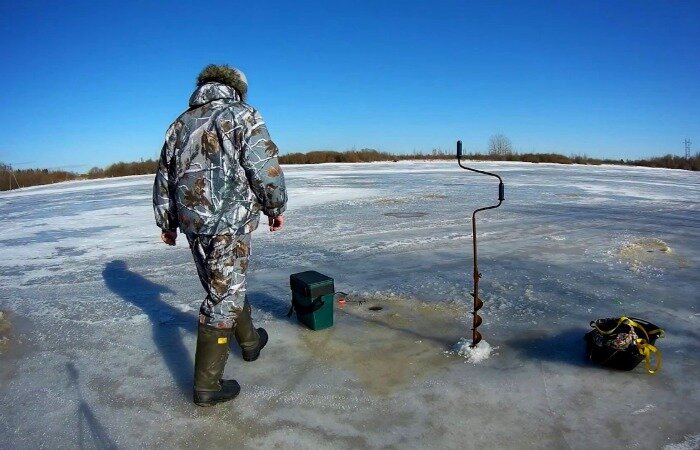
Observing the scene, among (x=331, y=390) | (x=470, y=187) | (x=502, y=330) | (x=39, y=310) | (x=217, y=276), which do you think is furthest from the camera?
(x=470, y=187)

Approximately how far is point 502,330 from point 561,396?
0.90 m

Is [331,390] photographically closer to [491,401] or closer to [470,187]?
[491,401]

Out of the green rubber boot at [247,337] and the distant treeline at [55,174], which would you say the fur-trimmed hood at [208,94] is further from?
the distant treeline at [55,174]

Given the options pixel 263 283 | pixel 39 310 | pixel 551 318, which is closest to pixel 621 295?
pixel 551 318

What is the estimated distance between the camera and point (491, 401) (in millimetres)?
2484

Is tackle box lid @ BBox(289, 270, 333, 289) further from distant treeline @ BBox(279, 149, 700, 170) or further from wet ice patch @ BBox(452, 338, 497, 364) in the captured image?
distant treeline @ BBox(279, 149, 700, 170)

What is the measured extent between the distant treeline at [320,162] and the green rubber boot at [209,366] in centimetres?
2598

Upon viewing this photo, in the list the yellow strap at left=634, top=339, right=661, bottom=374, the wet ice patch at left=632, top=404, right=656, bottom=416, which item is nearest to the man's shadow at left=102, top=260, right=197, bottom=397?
the wet ice patch at left=632, top=404, right=656, bottom=416

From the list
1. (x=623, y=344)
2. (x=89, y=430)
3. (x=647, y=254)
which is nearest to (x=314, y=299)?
(x=89, y=430)

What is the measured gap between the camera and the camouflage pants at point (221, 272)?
246 centimetres

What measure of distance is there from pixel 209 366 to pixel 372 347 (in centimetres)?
117

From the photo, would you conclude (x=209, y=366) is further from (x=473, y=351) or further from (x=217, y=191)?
(x=473, y=351)

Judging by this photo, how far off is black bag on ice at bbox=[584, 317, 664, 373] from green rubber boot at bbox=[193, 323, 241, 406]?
2.28 metres

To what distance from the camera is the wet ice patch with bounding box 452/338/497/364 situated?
9.71 ft
